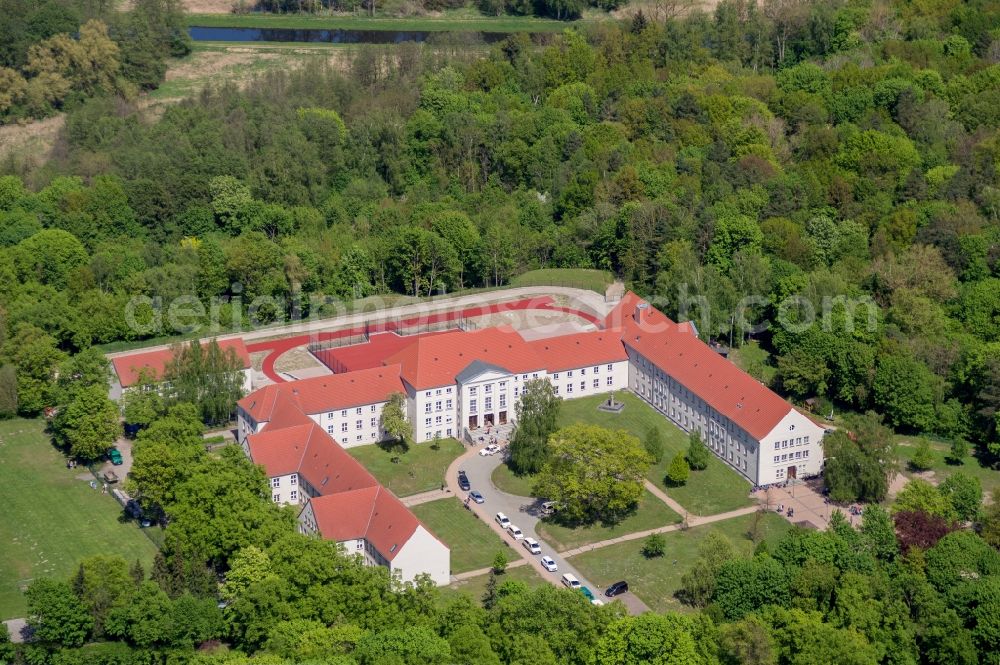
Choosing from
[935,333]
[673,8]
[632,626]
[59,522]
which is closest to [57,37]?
[673,8]

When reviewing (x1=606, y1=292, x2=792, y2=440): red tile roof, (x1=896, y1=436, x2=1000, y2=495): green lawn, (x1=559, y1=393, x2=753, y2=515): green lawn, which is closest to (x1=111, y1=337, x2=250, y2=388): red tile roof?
(x1=559, y1=393, x2=753, y2=515): green lawn

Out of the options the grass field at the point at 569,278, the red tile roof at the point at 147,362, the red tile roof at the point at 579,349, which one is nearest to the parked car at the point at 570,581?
the red tile roof at the point at 579,349

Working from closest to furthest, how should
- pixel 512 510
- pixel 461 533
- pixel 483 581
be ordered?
pixel 483 581, pixel 461 533, pixel 512 510

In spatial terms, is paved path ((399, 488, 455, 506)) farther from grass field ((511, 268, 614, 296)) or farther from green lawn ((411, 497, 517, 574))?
grass field ((511, 268, 614, 296))

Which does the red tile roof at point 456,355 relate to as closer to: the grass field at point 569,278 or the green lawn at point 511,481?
the green lawn at point 511,481

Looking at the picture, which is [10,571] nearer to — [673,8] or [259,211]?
[259,211]

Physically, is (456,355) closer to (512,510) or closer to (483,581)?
(512,510)

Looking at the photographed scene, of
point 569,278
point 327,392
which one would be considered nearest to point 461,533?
point 327,392
